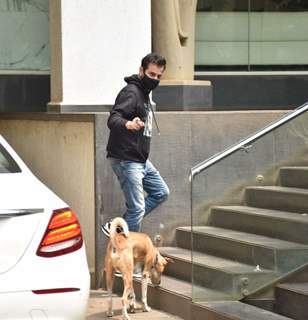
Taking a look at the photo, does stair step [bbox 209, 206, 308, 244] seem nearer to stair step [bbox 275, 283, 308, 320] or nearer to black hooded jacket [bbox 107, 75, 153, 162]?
stair step [bbox 275, 283, 308, 320]

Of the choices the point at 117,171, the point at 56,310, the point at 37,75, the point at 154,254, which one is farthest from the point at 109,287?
the point at 37,75

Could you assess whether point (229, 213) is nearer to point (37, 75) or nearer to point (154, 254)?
point (154, 254)

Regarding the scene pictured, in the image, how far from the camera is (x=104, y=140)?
30.9 feet

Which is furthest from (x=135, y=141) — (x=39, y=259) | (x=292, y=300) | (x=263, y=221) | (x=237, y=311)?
(x=39, y=259)

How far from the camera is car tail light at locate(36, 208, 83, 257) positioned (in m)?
5.36

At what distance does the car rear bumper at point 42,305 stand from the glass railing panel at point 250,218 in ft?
8.26

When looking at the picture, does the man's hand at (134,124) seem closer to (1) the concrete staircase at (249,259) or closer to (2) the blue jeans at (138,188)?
(2) the blue jeans at (138,188)

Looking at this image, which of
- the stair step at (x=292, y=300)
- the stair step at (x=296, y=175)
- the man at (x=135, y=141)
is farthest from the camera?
the stair step at (x=296, y=175)

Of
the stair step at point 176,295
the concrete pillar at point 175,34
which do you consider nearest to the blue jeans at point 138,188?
the stair step at point 176,295

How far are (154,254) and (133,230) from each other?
0.63 metres

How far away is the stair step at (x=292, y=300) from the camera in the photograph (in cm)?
725

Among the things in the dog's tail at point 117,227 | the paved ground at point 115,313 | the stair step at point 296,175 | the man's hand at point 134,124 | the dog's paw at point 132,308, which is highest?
the man's hand at point 134,124

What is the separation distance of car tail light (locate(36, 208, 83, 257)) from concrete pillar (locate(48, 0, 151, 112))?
15.5 ft

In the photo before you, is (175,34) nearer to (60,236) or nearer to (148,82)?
(148,82)
